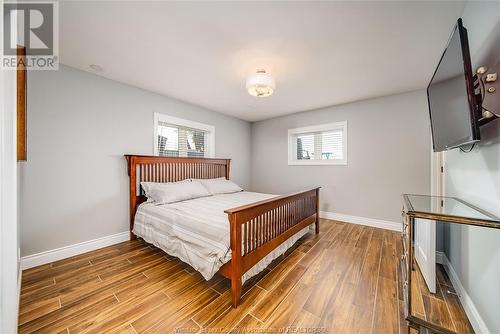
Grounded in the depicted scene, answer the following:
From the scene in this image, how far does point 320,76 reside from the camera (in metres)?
2.61

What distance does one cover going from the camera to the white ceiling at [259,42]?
1.53 meters

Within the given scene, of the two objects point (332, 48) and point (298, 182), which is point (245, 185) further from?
point (332, 48)

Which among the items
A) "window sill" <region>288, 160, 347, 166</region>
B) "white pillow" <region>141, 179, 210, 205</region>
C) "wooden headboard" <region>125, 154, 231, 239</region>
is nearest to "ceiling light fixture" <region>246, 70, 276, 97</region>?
"white pillow" <region>141, 179, 210, 205</region>

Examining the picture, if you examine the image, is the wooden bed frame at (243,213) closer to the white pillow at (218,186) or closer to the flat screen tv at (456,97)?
the white pillow at (218,186)

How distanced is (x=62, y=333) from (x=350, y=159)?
425 cm

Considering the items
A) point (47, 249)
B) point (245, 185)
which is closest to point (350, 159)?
point (245, 185)

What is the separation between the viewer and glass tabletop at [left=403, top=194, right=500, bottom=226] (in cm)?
106

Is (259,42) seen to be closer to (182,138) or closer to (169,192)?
(169,192)

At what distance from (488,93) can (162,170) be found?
3.58 metres

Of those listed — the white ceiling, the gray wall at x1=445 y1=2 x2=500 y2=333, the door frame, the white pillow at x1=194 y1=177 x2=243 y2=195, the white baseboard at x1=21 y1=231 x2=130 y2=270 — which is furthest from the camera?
the white pillow at x1=194 y1=177 x2=243 y2=195

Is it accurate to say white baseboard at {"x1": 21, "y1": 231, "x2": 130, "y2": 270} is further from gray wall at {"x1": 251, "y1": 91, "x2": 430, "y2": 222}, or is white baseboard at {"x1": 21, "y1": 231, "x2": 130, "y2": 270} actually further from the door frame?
gray wall at {"x1": 251, "y1": 91, "x2": 430, "y2": 222}

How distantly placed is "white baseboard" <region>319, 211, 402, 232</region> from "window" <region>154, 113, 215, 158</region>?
2831 millimetres

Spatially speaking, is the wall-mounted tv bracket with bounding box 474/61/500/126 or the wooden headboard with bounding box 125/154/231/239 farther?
the wooden headboard with bounding box 125/154/231/239

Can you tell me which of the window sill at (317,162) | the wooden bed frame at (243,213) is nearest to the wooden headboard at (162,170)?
the wooden bed frame at (243,213)
